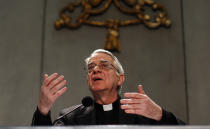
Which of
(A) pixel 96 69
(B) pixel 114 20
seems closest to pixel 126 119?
(A) pixel 96 69

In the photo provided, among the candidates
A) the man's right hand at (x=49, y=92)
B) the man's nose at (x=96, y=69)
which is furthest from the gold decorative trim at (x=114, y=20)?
Result: the man's right hand at (x=49, y=92)

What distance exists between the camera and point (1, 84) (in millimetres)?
3797

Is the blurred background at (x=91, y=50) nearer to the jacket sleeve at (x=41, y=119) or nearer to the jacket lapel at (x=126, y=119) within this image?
the jacket lapel at (x=126, y=119)

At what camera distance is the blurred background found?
374 cm

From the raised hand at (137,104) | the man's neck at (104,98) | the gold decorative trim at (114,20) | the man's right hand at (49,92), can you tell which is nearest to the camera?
the raised hand at (137,104)

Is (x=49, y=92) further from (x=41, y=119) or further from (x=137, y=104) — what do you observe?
(x=137, y=104)

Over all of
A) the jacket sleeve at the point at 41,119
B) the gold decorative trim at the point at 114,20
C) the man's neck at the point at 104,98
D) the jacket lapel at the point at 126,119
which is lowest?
the jacket lapel at the point at 126,119

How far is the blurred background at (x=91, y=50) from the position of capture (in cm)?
374

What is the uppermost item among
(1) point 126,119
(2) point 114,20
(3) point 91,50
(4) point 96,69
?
(2) point 114,20

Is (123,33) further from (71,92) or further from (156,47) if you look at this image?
(71,92)

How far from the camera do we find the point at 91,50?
3.91 metres

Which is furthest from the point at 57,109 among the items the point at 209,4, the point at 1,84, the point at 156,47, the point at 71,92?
the point at 209,4

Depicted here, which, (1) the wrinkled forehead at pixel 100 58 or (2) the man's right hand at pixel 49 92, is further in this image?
(1) the wrinkled forehead at pixel 100 58

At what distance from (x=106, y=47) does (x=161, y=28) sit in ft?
2.44
